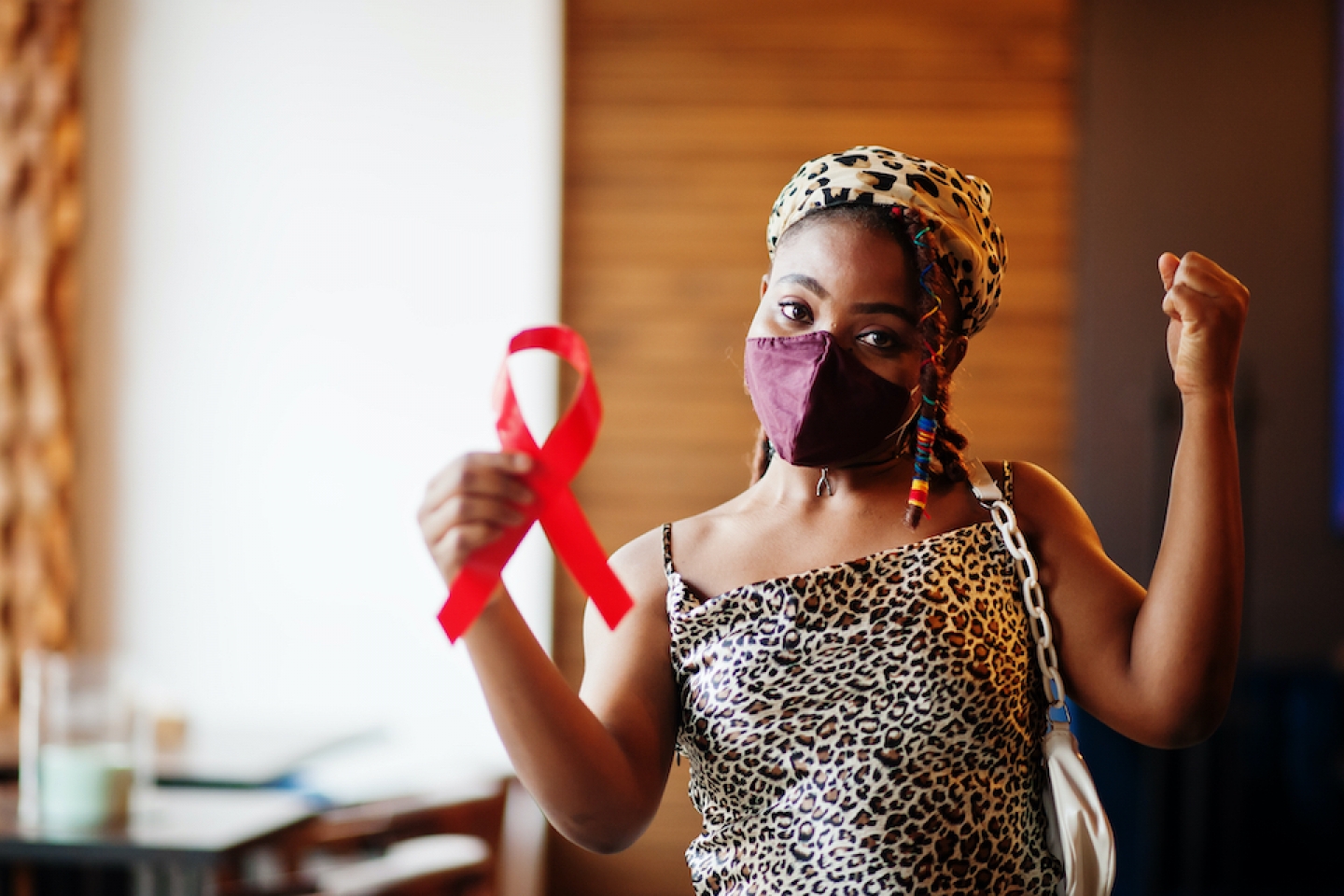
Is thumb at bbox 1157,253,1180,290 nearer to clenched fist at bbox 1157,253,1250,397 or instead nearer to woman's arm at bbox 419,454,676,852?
clenched fist at bbox 1157,253,1250,397

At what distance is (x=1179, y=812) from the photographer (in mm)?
3062

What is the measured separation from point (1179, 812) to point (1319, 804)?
33cm

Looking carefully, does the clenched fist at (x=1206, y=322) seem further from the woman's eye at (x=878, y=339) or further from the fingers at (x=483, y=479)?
the fingers at (x=483, y=479)

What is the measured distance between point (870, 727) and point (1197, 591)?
0.26m

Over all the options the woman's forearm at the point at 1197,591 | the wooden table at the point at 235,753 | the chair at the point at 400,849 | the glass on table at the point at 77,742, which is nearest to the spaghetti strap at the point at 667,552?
the woman's forearm at the point at 1197,591

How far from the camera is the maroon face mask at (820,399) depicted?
0.94m

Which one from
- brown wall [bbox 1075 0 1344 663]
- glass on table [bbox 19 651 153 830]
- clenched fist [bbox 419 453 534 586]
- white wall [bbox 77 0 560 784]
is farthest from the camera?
white wall [bbox 77 0 560 784]

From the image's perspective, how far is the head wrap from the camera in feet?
3.16

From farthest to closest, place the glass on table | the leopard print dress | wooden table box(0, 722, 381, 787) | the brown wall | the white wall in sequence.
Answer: the white wall → the brown wall → wooden table box(0, 722, 381, 787) → the glass on table → the leopard print dress

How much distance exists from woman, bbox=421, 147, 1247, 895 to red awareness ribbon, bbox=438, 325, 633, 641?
8 centimetres

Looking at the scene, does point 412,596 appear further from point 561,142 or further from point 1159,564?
point 1159,564

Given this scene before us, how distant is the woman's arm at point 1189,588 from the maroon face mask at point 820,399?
0.21 meters

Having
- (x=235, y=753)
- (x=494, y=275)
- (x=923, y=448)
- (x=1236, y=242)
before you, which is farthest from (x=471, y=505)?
(x=1236, y=242)

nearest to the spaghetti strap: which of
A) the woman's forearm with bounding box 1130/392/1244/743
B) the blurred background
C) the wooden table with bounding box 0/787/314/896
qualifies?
the woman's forearm with bounding box 1130/392/1244/743
